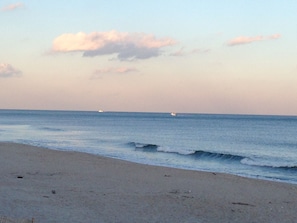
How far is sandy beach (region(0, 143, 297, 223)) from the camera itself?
10375 millimetres

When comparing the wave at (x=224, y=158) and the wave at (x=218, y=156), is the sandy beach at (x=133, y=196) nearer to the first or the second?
the wave at (x=224, y=158)

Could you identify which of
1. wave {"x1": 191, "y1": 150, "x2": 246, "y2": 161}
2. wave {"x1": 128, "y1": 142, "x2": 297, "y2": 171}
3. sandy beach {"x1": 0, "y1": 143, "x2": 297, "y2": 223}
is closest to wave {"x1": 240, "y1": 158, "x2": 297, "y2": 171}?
wave {"x1": 128, "y1": 142, "x2": 297, "y2": 171}

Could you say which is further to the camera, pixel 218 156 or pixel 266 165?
pixel 218 156

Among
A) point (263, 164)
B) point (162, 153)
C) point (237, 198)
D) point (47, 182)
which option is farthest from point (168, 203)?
point (162, 153)

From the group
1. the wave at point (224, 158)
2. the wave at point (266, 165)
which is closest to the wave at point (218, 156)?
the wave at point (224, 158)

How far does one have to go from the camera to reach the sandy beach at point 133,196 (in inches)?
408

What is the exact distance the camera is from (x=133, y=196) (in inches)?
500

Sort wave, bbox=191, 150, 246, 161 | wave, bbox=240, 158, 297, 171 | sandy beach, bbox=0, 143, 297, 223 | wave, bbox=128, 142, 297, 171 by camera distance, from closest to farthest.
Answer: sandy beach, bbox=0, 143, 297, 223 → wave, bbox=240, 158, 297, 171 → wave, bbox=128, 142, 297, 171 → wave, bbox=191, 150, 246, 161

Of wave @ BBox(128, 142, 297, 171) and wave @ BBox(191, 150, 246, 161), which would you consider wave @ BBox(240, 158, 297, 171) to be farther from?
wave @ BBox(191, 150, 246, 161)

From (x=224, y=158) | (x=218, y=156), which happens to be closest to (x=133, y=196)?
(x=224, y=158)

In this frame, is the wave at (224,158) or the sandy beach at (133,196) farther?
the wave at (224,158)

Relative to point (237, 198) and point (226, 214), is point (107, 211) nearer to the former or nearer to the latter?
point (226, 214)

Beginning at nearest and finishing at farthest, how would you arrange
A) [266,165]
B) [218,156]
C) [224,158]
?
1. [266,165]
2. [224,158]
3. [218,156]

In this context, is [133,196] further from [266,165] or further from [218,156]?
[218,156]
